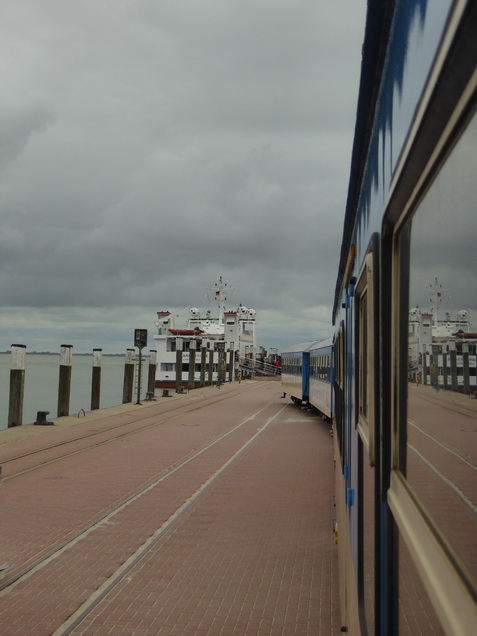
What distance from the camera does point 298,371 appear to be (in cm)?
2789

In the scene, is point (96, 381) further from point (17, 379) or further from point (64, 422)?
point (17, 379)

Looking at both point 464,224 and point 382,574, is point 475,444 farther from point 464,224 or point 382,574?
point 382,574

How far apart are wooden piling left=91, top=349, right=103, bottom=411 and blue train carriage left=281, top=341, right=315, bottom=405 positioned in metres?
7.70

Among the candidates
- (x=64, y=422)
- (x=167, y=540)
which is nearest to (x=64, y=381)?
(x=64, y=422)

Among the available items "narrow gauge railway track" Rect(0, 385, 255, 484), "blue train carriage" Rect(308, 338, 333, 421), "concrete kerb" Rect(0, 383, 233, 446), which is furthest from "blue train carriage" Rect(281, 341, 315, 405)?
"concrete kerb" Rect(0, 383, 233, 446)

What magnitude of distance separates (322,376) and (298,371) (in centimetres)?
762

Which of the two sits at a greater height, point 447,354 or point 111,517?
point 447,354

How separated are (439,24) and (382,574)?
1461mm

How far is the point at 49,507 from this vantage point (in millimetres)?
9609

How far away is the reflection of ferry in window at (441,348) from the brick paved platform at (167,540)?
178 inches

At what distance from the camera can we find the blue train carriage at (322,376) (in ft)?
59.1

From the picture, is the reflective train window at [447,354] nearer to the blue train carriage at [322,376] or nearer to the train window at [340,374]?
the train window at [340,374]

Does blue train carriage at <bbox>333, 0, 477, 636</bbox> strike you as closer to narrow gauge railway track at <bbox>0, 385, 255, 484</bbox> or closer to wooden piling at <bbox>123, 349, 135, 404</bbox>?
narrow gauge railway track at <bbox>0, 385, 255, 484</bbox>

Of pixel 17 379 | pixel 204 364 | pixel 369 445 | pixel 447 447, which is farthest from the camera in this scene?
pixel 204 364
